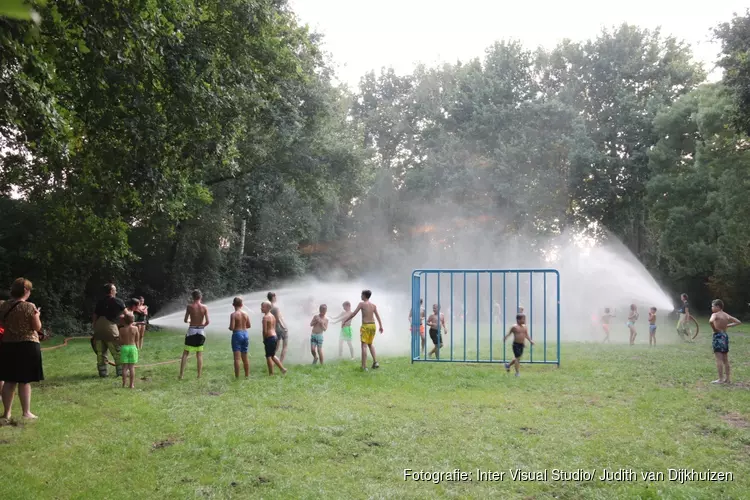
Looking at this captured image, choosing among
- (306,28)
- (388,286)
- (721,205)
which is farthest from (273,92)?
(388,286)

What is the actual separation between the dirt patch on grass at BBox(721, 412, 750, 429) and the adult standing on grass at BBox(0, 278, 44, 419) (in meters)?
9.51

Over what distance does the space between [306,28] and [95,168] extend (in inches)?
474

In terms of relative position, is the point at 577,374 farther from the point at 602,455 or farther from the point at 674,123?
the point at 674,123

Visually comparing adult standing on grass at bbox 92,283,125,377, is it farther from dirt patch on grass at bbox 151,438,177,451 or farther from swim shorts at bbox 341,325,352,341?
swim shorts at bbox 341,325,352,341

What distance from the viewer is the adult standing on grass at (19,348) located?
8062 millimetres

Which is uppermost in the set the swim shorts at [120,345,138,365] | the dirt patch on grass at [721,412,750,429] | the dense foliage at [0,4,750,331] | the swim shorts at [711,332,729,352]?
the dense foliage at [0,4,750,331]

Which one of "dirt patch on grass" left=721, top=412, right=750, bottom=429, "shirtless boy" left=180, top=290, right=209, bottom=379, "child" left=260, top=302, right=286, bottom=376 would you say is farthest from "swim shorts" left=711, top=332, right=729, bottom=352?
"shirtless boy" left=180, top=290, right=209, bottom=379

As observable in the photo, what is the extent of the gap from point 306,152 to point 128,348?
18.6 meters

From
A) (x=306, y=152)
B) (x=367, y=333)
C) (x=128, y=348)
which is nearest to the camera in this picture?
(x=128, y=348)

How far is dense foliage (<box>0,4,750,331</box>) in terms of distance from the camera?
11.8 meters

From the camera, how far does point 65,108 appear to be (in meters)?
12.4

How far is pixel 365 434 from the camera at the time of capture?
7.73m

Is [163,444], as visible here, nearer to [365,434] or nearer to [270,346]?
[365,434]

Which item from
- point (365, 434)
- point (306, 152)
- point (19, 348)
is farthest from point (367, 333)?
point (306, 152)
